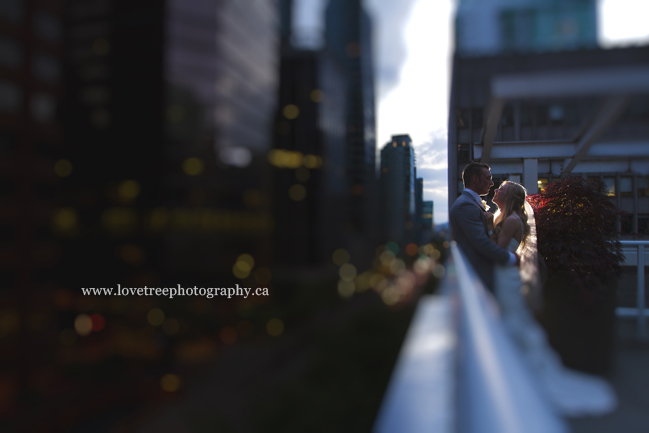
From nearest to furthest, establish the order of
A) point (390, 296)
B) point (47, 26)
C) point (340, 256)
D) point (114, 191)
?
point (114, 191) < point (47, 26) < point (340, 256) < point (390, 296)

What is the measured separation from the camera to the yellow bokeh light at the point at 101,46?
76.7m

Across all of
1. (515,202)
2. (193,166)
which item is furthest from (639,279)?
(193,166)

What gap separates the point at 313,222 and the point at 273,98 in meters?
29.4

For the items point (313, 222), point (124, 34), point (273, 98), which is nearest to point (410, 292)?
point (313, 222)

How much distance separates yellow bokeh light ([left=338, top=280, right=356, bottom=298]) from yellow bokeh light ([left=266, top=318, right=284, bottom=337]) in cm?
1640

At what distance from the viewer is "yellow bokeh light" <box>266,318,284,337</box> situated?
9850cm

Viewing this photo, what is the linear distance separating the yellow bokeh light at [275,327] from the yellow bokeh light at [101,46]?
60.5 m

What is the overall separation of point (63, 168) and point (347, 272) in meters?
61.6

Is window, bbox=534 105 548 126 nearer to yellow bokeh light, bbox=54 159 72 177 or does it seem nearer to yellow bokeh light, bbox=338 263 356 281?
yellow bokeh light, bbox=54 159 72 177

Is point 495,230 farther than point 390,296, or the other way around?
point 390,296

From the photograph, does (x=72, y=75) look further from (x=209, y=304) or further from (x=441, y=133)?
(x=441, y=133)

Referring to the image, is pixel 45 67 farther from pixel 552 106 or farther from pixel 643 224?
pixel 643 224

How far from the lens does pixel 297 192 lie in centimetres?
9075

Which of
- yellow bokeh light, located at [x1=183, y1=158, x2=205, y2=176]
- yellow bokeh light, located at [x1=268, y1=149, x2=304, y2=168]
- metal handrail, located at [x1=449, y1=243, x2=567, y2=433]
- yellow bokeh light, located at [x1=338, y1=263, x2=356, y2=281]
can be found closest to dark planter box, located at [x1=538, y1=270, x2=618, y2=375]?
metal handrail, located at [x1=449, y1=243, x2=567, y2=433]
